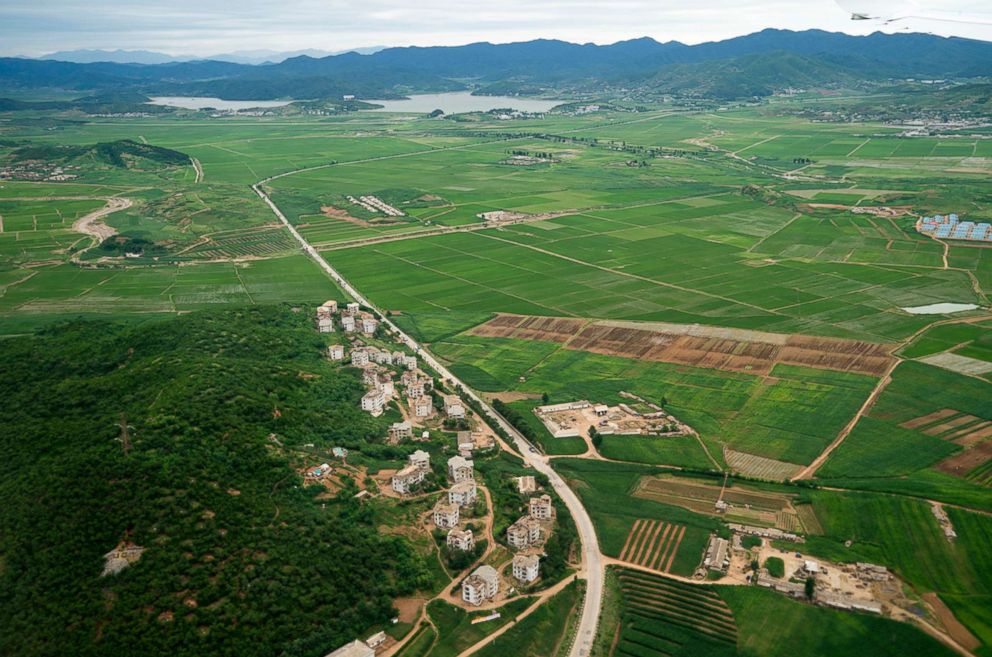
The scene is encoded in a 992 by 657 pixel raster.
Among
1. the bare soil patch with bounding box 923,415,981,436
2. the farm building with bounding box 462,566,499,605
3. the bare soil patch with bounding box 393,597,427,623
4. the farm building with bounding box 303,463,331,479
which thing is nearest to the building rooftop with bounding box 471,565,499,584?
the farm building with bounding box 462,566,499,605

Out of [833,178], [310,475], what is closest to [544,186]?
[833,178]

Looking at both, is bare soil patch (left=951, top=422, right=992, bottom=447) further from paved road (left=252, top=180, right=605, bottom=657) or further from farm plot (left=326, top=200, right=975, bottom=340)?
paved road (left=252, top=180, right=605, bottom=657)

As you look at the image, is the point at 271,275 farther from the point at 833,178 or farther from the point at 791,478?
the point at 833,178

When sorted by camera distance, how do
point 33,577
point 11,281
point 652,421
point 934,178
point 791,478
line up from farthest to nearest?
point 934,178 < point 11,281 < point 652,421 < point 791,478 < point 33,577

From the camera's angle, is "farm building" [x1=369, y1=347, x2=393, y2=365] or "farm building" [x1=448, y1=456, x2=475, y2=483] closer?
"farm building" [x1=448, y1=456, x2=475, y2=483]

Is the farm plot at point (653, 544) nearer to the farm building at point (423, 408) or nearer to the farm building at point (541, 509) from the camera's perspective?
the farm building at point (541, 509)

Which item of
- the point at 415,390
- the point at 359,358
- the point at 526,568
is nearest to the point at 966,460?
the point at 526,568
